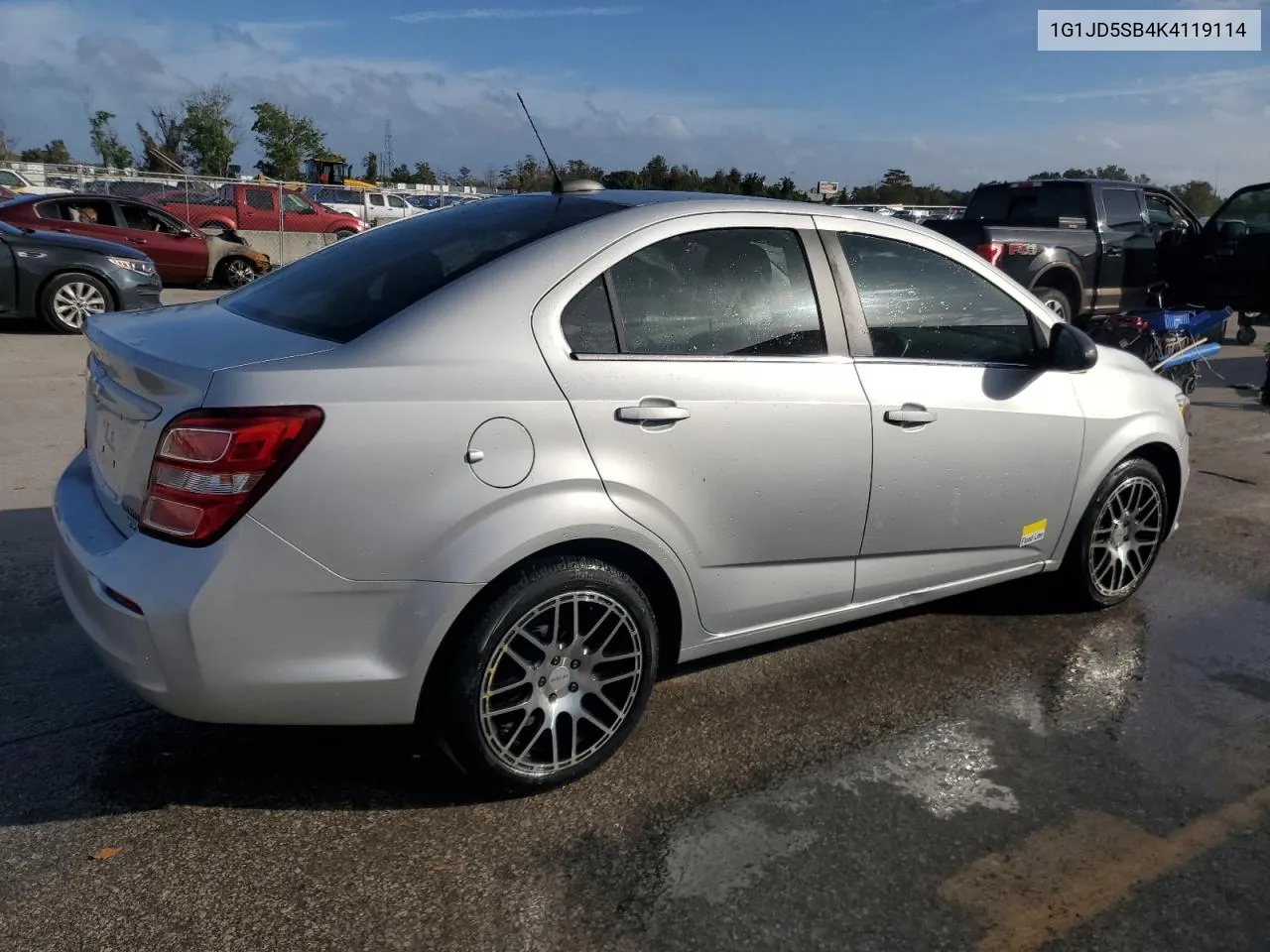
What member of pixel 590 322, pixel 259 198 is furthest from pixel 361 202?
pixel 590 322

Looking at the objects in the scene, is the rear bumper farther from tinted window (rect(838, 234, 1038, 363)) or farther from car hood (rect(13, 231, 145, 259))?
car hood (rect(13, 231, 145, 259))

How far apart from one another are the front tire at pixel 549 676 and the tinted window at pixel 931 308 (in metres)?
1.37

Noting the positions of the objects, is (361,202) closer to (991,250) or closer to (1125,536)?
(991,250)

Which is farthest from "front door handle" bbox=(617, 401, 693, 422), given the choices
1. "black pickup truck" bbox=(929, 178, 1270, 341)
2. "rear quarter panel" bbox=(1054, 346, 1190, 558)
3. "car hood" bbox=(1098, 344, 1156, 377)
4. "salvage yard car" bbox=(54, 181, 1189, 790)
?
"black pickup truck" bbox=(929, 178, 1270, 341)

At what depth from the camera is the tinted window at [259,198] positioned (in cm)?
2242

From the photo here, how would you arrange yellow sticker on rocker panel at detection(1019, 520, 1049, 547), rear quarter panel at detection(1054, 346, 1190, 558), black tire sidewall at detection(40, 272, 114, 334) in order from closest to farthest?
yellow sticker on rocker panel at detection(1019, 520, 1049, 547), rear quarter panel at detection(1054, 346, 1190, 558), black tire sidewall at detection(40, 272, 114, 334)

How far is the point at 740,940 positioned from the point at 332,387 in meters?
1.68

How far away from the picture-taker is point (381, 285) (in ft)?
10.8

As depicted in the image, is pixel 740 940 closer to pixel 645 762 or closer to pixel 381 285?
pixel 645 762

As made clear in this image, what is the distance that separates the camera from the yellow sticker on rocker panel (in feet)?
14.1

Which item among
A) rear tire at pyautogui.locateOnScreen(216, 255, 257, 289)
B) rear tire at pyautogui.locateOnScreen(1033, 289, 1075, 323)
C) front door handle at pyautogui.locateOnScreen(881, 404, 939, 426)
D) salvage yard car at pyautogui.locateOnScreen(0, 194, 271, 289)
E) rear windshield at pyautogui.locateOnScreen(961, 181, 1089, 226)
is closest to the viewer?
front door handle at pyautogui.locateOnScreen(881, 404, 939, 426)

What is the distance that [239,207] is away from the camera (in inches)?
881

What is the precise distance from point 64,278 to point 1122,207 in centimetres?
1171

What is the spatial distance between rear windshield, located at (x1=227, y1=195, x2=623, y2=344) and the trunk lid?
117mm
